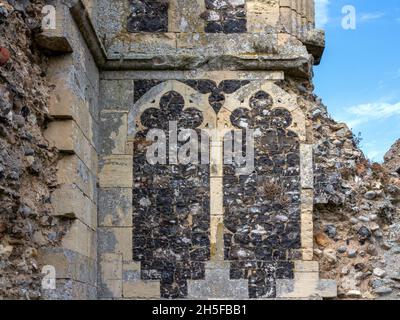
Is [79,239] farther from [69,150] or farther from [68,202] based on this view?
[69,150]

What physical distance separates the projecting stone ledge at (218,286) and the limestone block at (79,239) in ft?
3.42

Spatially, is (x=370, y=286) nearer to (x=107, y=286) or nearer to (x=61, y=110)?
(x=107, y=286)

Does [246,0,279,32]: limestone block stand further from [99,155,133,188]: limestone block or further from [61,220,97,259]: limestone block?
[61,220,97,259]: limestone block

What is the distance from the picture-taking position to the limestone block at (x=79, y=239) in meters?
6.70

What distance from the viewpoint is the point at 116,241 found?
26.3 feet

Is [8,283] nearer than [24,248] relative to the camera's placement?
Yes

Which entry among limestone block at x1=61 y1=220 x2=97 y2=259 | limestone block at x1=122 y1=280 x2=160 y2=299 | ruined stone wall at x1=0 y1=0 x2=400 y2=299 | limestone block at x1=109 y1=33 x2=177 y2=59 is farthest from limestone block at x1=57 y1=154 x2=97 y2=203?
limestone block at x1=109 y1=33 x2=177 y2=59

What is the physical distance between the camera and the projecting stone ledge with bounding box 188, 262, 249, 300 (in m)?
7.91

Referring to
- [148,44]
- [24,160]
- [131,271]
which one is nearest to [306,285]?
[131,271]

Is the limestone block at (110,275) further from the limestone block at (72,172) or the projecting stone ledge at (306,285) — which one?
the projecting stone ledge at (306,285)

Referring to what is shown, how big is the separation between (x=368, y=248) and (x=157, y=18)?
3096 mm

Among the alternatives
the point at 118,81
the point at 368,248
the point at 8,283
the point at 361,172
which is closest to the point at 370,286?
the point at 368,248

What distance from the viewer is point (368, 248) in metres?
8.20

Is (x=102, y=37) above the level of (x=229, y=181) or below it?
above
